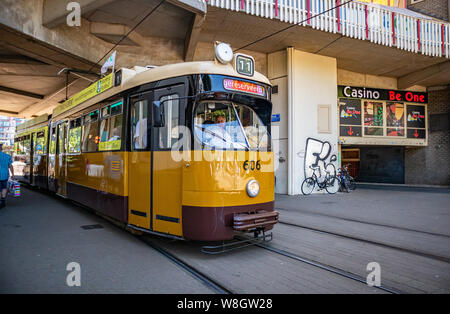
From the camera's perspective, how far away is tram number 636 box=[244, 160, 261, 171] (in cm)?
496

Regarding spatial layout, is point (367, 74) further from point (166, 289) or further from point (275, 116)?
point (166, 289)

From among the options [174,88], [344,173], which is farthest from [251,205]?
[344,173]

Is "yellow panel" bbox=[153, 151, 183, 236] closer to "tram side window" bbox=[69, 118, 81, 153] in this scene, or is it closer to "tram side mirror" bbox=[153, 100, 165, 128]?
"tram side mirror" bbox=[153, 100, 165, 128]

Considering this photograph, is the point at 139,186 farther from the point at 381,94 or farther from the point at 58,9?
the point at 381,94

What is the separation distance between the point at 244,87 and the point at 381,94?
1584 centimetres

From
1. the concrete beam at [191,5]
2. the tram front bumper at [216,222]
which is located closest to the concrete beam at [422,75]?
the concrete beam at [191,5]

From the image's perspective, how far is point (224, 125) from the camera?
4871mm

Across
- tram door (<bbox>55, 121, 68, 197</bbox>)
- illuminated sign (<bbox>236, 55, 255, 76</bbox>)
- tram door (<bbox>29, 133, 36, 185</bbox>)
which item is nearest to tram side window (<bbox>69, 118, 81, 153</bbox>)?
tram door (<bbox>55, 121, 68, 197</bbox>)

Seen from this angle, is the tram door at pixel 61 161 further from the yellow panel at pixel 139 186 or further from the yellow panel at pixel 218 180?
the yellow panel at pixel 218 180

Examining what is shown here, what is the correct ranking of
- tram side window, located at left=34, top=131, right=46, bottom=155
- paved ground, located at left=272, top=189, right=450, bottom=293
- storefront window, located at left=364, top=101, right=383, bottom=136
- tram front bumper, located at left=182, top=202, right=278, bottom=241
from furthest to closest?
1. storefront window, located at left=364, top=101, right=383, bottom=136
2. tram side window, located at left=34, top=131, right=46, bottom=155
3. tram front bumper, located at left=182, top=202, right=278, bottom=241
4. paved ground, located at left=272, top=189, right=450, bottom=293

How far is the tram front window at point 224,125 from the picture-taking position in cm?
477

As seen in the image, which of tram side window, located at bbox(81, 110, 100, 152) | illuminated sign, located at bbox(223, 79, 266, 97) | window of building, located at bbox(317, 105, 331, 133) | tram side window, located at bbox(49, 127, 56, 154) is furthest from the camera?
window of building, located at bbox(317, 105, 331, 133)

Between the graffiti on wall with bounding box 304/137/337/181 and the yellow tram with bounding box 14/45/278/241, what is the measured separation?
370 inches

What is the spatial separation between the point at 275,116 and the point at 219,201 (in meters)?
10.5
